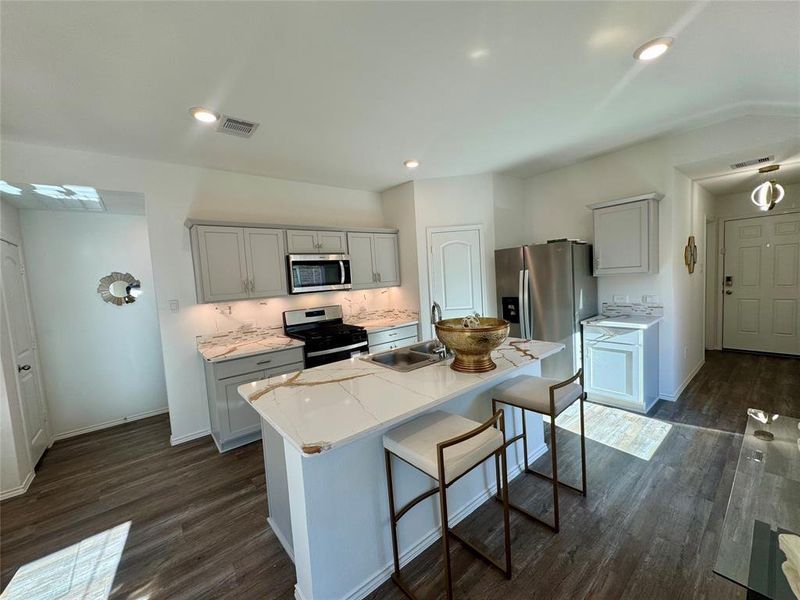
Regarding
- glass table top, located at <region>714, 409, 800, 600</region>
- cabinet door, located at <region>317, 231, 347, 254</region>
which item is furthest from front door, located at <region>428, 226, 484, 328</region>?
glass table top, located at <region>714, 409, 800, 600</region>

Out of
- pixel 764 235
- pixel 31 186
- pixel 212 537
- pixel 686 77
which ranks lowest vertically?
pixel 212 537

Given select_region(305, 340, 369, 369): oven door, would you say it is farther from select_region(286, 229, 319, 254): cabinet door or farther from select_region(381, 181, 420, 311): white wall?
select_region(286, 229, 319, 254): cabinet door

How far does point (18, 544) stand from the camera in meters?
2.02

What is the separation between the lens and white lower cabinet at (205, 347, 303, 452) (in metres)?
2.88

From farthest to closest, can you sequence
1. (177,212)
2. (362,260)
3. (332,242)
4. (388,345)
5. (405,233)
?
(405,233), (362,260), (388,345), (332,242), (177,212)

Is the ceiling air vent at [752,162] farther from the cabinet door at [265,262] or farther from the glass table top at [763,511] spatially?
the cabinet door at [265,262]

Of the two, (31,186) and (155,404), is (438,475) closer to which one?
(31,186)

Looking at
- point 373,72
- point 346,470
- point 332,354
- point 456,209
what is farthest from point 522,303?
point 346,470

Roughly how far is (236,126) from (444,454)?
2.64 meters

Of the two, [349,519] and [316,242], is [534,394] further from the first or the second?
[316,242]

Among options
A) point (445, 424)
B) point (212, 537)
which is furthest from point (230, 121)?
point (212, 537)

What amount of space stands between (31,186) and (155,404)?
8.26 ft

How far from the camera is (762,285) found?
4840 millimetres

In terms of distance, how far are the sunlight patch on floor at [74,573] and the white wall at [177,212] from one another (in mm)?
1242
